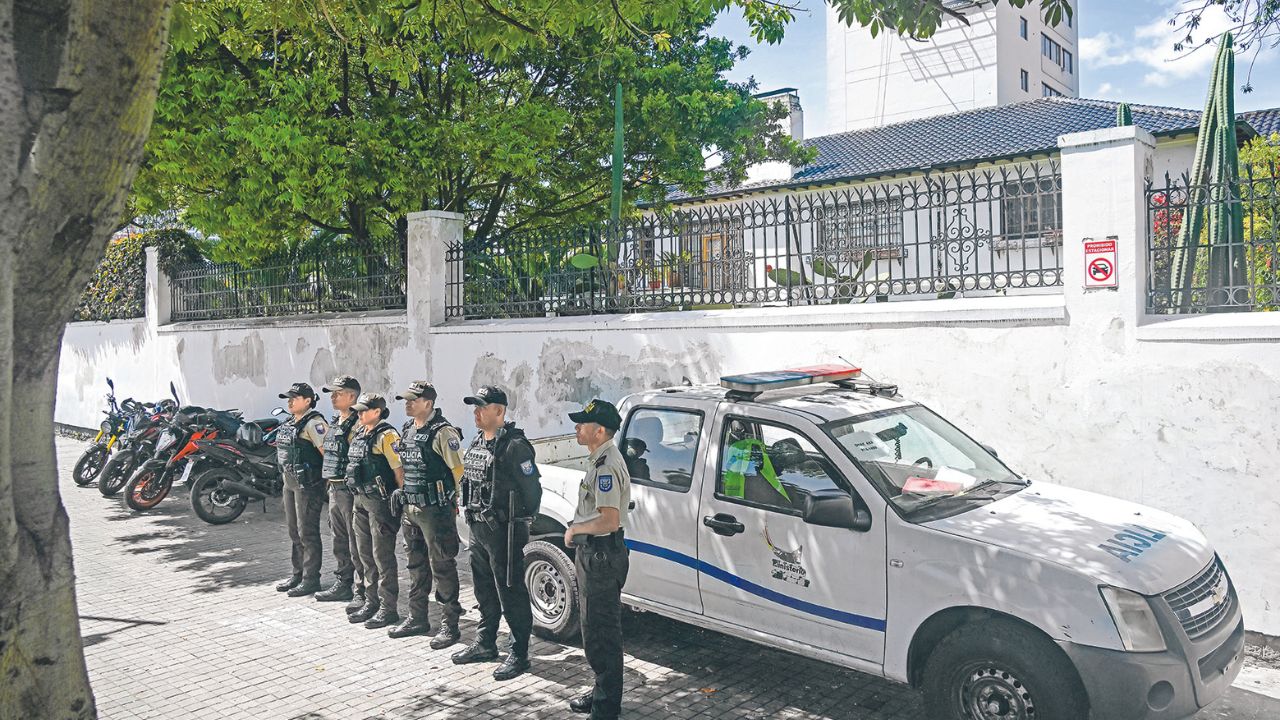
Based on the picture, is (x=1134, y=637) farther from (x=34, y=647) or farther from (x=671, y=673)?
(x=34, y=647)

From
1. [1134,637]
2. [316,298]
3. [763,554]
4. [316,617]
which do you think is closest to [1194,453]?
[1134,637]

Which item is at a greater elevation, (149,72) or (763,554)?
(149,72)

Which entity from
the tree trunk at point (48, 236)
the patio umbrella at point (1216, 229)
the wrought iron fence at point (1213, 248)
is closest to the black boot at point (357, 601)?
the tree trunk at point (48, 236)

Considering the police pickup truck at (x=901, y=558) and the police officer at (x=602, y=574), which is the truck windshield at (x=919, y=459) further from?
the police officer at (x=602, y=574)

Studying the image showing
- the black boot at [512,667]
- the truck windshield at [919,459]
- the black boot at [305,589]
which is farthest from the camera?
the black boot at [305,589]

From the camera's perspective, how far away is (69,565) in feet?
11.0

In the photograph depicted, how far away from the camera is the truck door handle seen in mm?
5066

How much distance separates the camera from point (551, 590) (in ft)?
20.1

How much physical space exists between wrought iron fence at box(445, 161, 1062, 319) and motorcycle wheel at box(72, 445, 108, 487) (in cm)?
577

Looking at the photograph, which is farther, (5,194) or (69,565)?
(69,565)

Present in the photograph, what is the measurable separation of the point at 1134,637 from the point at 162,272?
16.2 meters

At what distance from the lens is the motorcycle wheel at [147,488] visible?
35.2 feet

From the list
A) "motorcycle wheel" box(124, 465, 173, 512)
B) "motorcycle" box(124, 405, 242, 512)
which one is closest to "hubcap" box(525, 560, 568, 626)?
"motorcycle" box(124, 405, 242, 512)

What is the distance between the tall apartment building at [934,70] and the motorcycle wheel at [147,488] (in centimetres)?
3252
